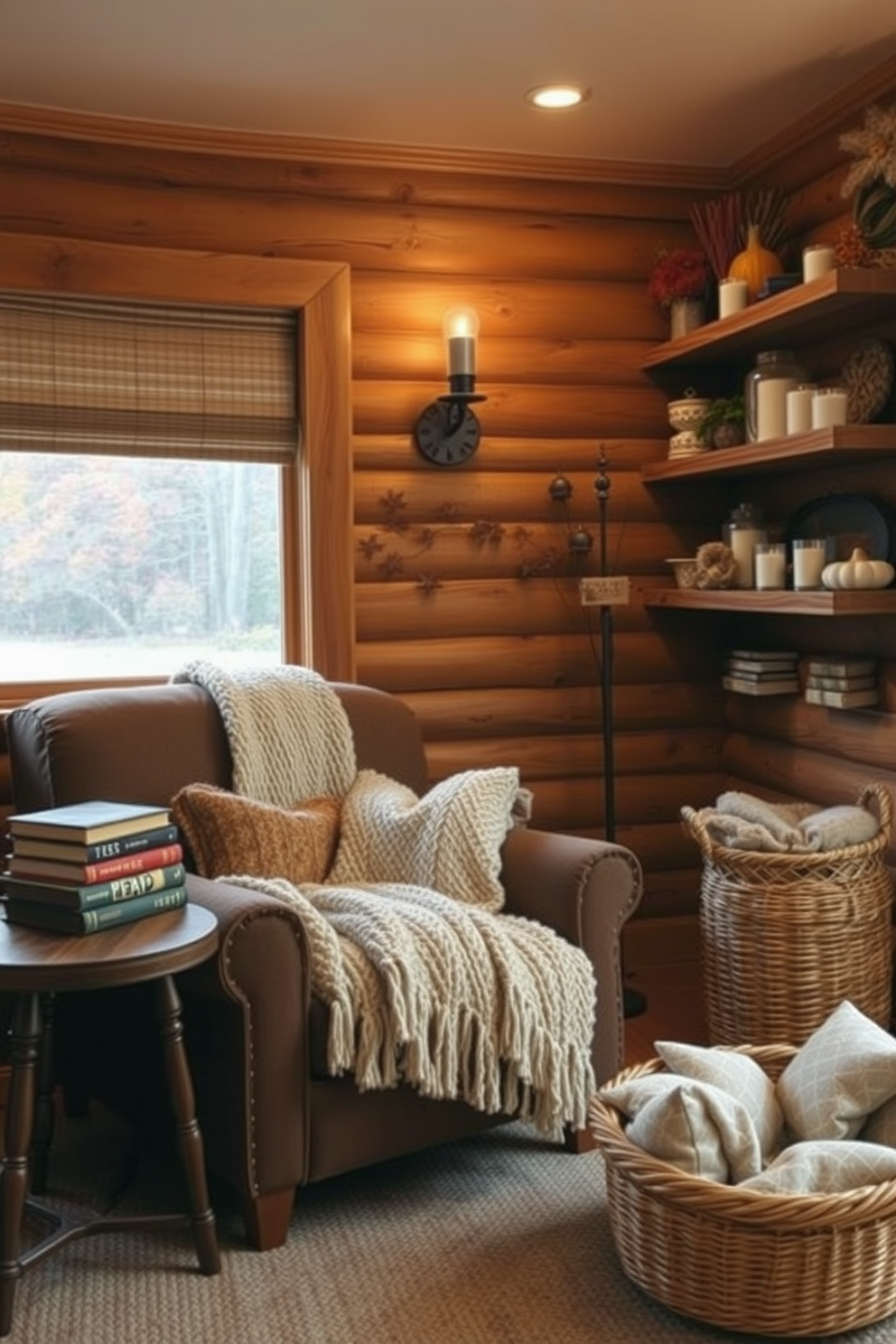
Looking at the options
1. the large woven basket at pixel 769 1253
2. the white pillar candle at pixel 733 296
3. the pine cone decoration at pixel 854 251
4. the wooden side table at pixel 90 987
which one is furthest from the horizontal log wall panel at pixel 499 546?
the large woven basket at pixel 769 1253

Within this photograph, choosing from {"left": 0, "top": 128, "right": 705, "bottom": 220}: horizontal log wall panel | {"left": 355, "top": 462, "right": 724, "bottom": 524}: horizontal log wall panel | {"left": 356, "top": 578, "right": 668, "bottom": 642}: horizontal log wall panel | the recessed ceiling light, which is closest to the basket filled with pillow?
{"left": 356, "top": 578, "right": 668, "bottom": 642}: horizontal log wall panel

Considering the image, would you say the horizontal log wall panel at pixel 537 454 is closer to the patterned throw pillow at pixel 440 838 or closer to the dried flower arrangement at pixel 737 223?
the dried flower arrangement at pixel 737 223

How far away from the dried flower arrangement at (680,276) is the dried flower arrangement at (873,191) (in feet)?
2.33

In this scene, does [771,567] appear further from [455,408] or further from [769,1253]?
[769,1253]

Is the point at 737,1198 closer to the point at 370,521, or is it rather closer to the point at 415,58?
the point at 370,521

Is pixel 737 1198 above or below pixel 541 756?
below

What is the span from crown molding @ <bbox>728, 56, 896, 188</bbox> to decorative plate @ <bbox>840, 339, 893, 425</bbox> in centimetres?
60

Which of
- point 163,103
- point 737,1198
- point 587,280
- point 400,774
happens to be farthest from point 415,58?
point 737,1198

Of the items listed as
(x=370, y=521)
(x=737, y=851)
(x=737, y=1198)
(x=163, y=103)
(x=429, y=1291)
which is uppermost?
(x=163, y=103)

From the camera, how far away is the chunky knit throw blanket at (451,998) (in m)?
2.55

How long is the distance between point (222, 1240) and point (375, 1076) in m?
0.42

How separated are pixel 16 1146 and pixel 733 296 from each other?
2660 millimetres

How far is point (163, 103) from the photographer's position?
3465 mm

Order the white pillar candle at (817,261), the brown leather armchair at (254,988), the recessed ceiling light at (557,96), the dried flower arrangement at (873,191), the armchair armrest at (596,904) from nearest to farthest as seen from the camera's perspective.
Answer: the brown leather armchair at (254,988) < the armchair armrest at (596,904) < the dried flower arrangement at (873,191) < the white pillar candle at (817,261) < the recessed ceiling light at (557,96)
